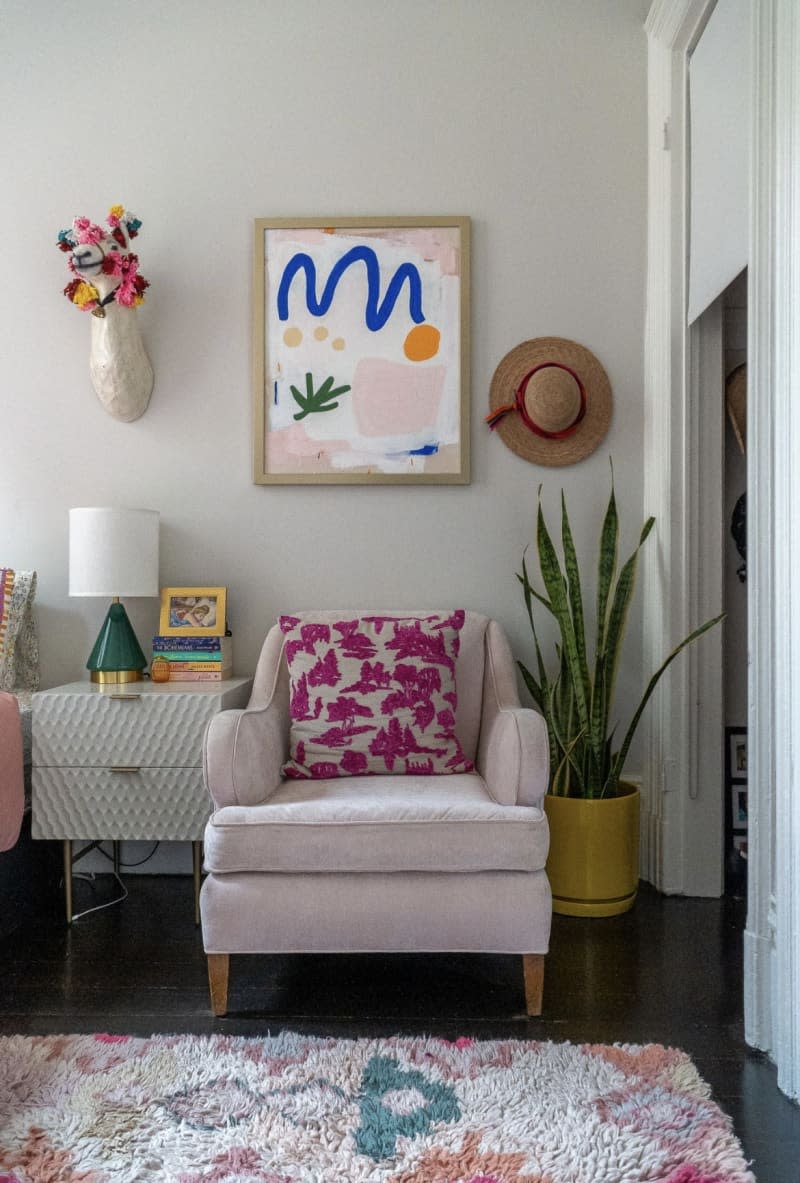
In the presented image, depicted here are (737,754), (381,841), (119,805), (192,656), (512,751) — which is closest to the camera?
(381,841)


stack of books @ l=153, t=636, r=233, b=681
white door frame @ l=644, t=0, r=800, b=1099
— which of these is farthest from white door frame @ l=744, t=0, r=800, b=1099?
stack of books @ l=153, t=636, r=233, b=681

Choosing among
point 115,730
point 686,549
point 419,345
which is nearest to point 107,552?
point 115,730

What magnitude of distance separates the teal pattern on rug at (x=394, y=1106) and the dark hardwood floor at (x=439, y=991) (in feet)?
0.67

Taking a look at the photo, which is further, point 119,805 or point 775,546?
point 119,805

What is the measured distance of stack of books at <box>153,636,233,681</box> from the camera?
286cm

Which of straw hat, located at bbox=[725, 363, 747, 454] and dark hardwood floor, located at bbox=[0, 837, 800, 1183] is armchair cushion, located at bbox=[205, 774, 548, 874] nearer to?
dark hardwood floor, located at bbox=[0, 837, 800, 1183]

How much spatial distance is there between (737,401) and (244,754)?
1.92 meters

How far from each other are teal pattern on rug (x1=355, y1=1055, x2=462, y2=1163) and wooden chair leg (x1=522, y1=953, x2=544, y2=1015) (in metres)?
0.37

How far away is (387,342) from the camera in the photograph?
303cm

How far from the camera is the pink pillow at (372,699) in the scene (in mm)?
2447

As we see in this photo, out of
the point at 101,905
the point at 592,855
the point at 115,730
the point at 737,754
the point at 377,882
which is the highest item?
the point at 115,730

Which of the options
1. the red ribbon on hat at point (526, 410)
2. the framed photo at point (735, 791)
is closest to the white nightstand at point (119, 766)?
the red ribbon on hat at point (526, 410)

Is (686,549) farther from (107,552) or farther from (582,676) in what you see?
(107,552)

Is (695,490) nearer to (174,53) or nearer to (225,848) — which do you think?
(225,848)
